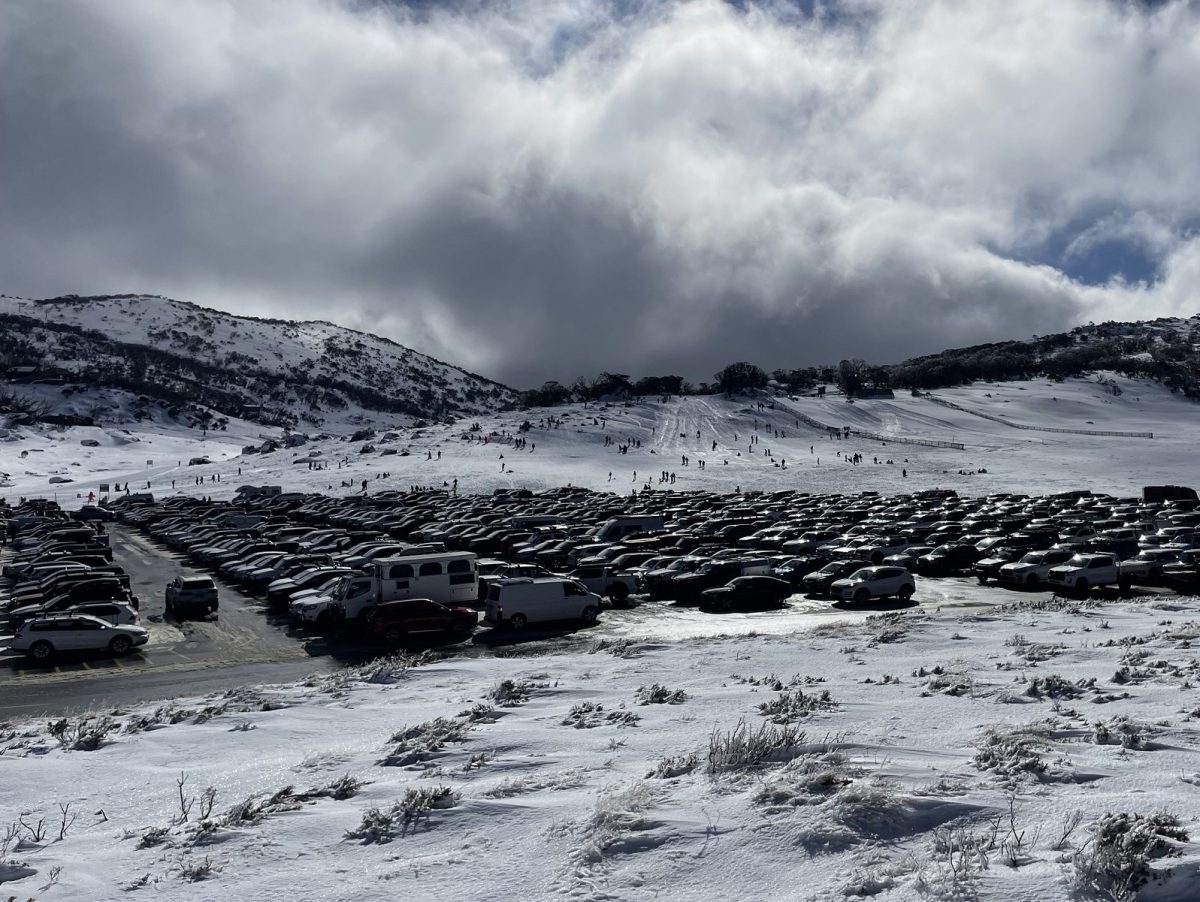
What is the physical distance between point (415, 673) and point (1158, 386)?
205581mm

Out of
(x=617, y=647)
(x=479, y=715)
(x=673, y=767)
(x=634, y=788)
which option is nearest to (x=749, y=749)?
(x=673, y=767)

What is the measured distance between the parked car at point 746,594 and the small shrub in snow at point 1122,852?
2184cm

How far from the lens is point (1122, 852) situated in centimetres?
532

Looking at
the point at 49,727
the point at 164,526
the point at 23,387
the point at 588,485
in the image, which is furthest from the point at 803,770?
the point at 23,387

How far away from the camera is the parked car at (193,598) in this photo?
27.2 metres

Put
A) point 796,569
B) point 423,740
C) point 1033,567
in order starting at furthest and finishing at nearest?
point 796,569 → point 1033,567 → point 423,740

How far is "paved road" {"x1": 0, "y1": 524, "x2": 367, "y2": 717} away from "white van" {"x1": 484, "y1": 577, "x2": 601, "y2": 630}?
411cm

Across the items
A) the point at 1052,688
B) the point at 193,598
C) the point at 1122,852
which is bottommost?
the point at 193,598

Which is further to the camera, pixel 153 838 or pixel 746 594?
pixel 746 594

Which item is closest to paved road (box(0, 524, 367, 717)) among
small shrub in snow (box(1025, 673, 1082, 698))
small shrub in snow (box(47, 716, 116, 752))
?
small shrub in snow (box(47, 716, 116, 752))

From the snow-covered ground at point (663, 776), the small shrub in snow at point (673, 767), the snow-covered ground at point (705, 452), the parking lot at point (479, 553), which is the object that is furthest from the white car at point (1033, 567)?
the snow-covered ground at point (705, 452)

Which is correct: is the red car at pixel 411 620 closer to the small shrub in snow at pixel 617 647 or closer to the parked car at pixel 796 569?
the small shrub in snow at pixel 617 647

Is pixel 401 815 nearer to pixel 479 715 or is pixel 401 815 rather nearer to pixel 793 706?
pixel 479 715

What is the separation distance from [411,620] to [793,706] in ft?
44.3
